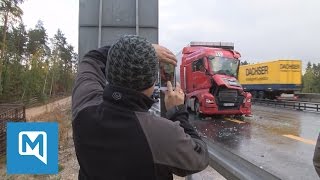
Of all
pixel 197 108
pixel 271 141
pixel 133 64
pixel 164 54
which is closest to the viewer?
pixel 133 64

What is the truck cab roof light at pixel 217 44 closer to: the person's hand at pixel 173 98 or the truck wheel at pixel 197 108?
the truck wheel at pixel 197 108

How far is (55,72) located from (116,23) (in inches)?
2898

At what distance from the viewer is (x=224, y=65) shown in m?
22.2

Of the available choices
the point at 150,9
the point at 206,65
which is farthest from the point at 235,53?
the point at 150,9

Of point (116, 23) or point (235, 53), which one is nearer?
point (116, 23)

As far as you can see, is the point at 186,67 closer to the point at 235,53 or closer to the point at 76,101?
the point at 235,53

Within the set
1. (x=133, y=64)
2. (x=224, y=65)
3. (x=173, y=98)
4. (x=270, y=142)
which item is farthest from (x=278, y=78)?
(x=133, y=64)

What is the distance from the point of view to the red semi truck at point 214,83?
21094mm

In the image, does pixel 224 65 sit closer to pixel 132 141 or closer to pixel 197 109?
pixel 197 109

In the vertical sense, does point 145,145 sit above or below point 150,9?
below

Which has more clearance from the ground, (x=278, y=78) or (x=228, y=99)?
(x=278, y=78)

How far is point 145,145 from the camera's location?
216cm

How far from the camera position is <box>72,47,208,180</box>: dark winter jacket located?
2168mm

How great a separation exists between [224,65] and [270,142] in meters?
9.04
